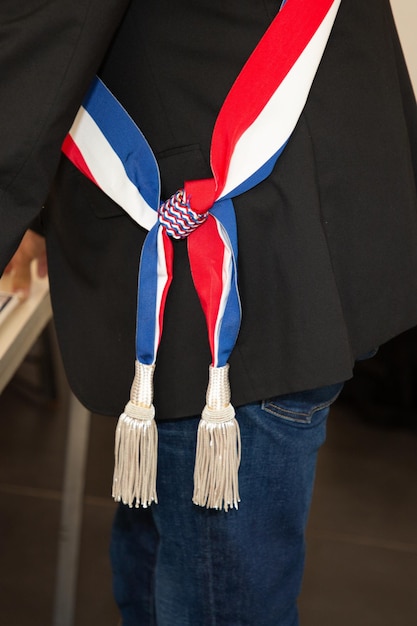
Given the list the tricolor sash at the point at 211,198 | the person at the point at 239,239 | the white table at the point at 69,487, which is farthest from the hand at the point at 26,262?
the tricolor sash at the point at 211,198

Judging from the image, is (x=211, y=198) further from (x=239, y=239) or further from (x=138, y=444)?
(x=138, y=444)

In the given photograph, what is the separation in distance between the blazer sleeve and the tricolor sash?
3.9 inches

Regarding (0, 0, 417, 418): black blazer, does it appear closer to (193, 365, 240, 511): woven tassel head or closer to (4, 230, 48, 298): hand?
(193, 365, 240, 511): woven tassel head

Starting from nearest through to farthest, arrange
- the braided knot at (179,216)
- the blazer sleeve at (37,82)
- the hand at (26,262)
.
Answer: the blazer sleeve at (37,82) < the braided knot at (179,216) < the hand at (26,262)

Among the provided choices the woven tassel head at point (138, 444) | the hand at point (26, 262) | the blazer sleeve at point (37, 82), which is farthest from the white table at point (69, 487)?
the blazer sleeve at point (37, 82)

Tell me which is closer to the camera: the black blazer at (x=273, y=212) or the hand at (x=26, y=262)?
the black blazer at (x=273, y=212)

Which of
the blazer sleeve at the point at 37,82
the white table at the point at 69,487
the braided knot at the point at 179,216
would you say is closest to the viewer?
the blazer sleeve at the point at 37,82

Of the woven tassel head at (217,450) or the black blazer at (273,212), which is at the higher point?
the black blazer at (273,212)

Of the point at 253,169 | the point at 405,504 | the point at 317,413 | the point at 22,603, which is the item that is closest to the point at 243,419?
the point at 317,413

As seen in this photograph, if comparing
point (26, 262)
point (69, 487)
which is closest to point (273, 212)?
point (26, 262)

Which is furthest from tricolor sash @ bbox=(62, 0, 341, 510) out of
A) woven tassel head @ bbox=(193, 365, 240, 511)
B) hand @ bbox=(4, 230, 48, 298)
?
hand @ bbox=(4, 230, 48, 298)

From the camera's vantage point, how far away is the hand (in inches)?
47.1

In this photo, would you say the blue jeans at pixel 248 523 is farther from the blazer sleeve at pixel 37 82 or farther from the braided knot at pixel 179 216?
the blazer sleeve at pixel 37 82

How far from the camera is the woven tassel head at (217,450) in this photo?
802 mm
